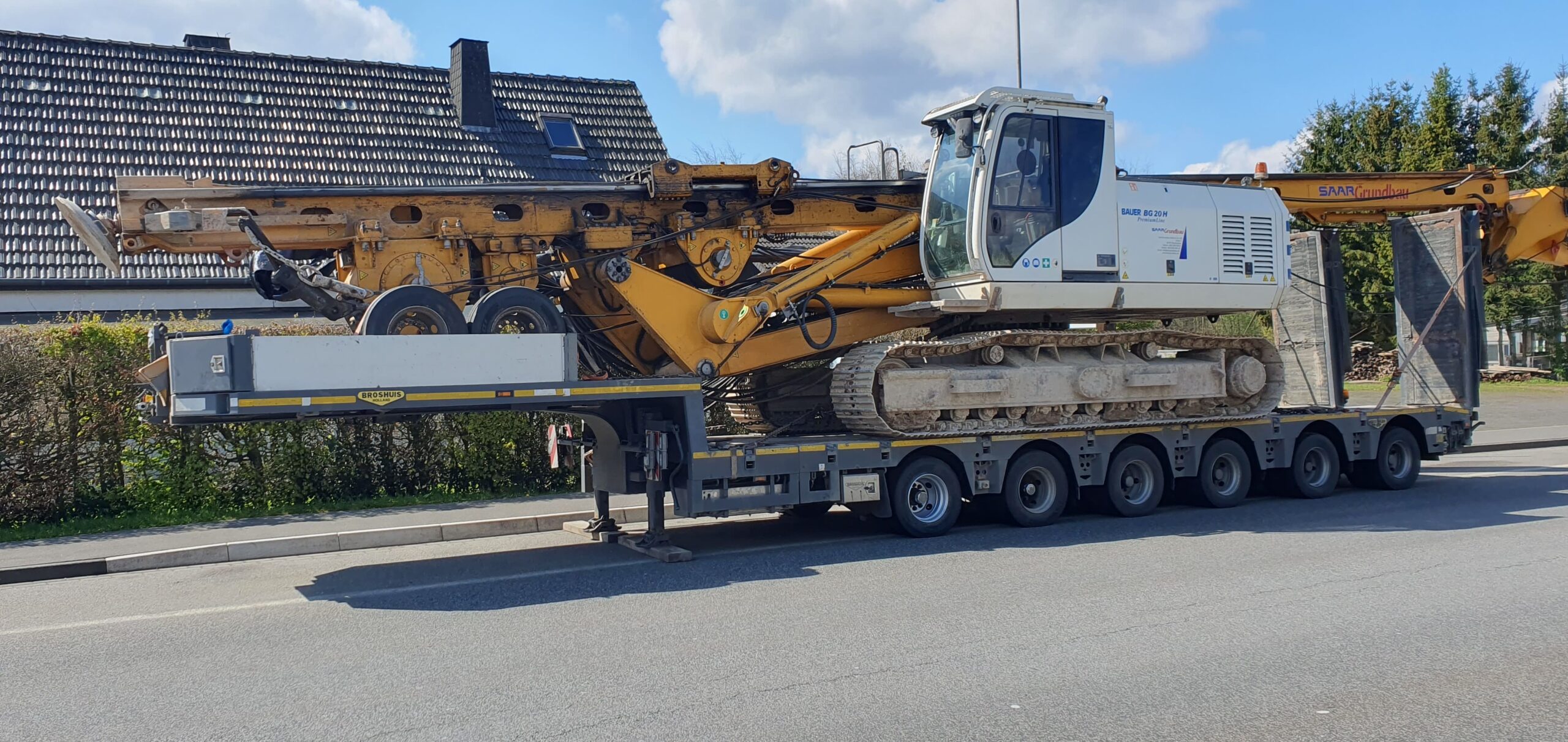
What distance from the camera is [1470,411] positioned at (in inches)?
596

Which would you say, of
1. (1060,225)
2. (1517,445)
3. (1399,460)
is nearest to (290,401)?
(1060,225)

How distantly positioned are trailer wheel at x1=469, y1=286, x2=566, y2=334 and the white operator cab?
11.9 ft

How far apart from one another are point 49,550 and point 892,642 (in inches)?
319

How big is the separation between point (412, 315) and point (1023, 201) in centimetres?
559

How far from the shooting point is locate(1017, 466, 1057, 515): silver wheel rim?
11742 mm

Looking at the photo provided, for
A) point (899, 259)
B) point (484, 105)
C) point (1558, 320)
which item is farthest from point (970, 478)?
point (1558, 320)

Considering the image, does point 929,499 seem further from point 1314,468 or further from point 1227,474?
point 1314,468

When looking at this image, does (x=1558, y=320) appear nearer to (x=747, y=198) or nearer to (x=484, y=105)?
(x=484, y=105)

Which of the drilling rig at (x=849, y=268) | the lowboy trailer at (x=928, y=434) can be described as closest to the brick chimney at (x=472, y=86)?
the drilling rig at (x=849, y=268)

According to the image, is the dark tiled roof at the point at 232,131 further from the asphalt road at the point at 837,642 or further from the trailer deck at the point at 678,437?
the asphalt road at the point at 837,642

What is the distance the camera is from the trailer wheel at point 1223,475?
12.8m

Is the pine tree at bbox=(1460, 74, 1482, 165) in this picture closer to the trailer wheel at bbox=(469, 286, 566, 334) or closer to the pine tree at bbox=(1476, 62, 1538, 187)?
the pine tree at bbox=(1476, 62, 1538, 187)

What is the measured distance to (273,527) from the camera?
40.0ft

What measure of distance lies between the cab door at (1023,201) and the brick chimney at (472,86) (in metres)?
15.0
